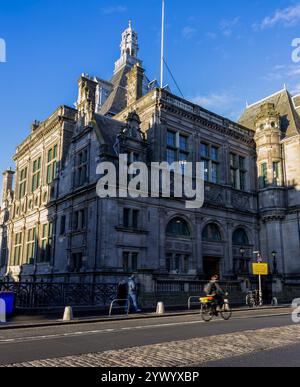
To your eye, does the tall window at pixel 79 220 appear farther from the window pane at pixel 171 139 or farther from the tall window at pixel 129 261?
the window pane at pixel 171 139

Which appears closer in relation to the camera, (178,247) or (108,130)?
(108,130)

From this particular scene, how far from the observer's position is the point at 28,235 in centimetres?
3775

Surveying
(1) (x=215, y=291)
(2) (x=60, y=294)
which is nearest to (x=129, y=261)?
(2) (x=60, y=294)

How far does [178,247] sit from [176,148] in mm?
7820

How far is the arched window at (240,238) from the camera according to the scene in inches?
1344

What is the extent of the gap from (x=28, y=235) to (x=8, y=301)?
21002 millimetres

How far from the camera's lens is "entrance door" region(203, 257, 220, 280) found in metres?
32.1

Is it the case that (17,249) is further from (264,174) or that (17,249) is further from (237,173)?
(264,174)

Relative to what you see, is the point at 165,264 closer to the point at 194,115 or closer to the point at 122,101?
the point at 194,115

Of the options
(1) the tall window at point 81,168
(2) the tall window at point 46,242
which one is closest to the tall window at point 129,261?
(1) the tall window at point 81,168

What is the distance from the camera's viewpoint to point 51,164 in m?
35.7

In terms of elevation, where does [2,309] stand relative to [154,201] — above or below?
below

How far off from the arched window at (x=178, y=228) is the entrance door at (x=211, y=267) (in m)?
3.37

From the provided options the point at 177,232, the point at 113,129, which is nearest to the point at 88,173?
the point at 113,129
